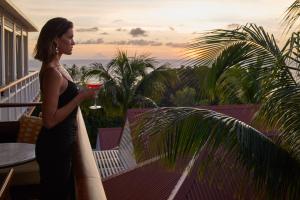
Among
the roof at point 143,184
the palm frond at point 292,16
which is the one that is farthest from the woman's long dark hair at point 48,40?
the roof at point 143,184

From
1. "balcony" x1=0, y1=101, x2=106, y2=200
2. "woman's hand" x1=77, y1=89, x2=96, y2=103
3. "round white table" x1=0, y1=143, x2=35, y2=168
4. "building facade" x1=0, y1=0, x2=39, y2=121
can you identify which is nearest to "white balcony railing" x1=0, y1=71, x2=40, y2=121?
"building facade" x1=0, y1=0, x2=39, y2=121

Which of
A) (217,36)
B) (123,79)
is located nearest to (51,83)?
(217,36)

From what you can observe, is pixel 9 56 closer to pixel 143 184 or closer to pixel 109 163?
pixel 109 163

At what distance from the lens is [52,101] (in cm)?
227

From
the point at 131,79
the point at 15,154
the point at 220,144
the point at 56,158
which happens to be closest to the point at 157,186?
the point at 220,144

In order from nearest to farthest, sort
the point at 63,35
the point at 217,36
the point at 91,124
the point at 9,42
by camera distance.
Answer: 1. the point at 63,35
2. the point at 217,36
3. the point at 9,42
4. the point at 91,124

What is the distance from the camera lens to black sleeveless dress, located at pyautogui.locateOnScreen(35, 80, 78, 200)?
2.38 meters

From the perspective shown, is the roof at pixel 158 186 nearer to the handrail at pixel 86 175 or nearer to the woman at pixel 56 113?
the woman at pixel 56 113

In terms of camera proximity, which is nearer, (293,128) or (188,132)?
(188,132)

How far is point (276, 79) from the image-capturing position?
5582mm

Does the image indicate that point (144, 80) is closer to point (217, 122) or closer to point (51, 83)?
point (217, 122)

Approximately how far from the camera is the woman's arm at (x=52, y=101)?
89.4 inches

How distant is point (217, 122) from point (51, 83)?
2.92 metres

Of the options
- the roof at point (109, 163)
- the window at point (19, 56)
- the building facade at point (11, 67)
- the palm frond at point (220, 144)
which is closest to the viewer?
the palm frond at point (220, 144)
